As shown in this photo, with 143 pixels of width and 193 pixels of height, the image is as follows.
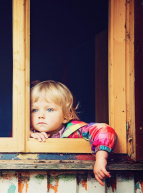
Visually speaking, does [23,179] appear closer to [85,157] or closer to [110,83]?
[85,157]

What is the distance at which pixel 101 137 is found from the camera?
1683 millimetres

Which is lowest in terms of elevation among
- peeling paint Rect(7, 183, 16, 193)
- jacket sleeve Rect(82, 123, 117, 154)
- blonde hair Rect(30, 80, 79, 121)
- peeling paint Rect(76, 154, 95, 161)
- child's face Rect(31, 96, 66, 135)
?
peeling paint Rect(7, 183, 16, 193)

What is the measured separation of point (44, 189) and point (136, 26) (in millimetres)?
1281

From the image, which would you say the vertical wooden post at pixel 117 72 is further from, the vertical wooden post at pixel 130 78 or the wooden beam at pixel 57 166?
the wooden beam at pixel 57 166

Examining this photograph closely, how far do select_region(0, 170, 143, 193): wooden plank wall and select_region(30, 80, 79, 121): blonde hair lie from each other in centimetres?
53

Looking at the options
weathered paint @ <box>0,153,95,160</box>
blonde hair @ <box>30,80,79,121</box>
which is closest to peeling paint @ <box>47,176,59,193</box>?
weathered paint @ <box>0,153,95,160</box>

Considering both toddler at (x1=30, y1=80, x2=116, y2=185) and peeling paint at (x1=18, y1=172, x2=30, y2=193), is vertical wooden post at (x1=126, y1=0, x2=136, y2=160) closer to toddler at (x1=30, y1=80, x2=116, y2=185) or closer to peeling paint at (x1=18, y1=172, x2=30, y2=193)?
toddler at (x1=30, y1=80, x2=116, y2=185)

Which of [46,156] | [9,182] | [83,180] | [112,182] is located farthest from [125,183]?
[9,182]

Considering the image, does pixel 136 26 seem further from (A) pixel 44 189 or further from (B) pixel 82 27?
(B) pixel 82 27

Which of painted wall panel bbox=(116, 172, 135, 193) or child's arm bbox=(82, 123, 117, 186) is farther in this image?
painted wall panel bbox=(116, 172, 135, 193)

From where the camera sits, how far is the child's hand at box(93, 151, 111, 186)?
1.54 metres

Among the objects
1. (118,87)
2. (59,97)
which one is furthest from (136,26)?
(59,97)

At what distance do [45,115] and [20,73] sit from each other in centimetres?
41

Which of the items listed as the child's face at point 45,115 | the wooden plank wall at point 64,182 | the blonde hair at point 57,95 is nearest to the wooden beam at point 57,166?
the wooden plank wall at point 64,182
